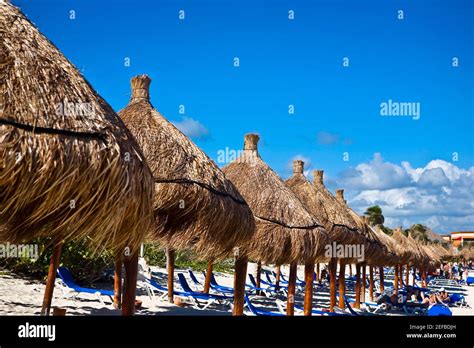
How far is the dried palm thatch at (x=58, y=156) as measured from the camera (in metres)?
2.98

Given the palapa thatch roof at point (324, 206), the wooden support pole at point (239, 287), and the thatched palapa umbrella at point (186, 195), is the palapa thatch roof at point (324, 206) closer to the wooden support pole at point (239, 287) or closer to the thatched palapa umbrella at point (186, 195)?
the wooden support pole at point (239, 287)

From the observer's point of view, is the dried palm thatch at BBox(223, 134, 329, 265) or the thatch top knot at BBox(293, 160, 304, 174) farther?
the thatch top knot at BBox(293, 160, 304, 174)

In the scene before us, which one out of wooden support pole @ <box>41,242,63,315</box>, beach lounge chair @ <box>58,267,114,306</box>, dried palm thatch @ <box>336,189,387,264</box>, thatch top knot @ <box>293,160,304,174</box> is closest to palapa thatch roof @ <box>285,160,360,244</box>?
thatch top knot @ <box>293,160,304,174</box>

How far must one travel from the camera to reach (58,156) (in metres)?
3.03

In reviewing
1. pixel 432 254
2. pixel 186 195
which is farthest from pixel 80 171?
pixel 432 254

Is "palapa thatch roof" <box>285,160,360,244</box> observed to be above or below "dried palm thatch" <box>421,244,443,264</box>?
above

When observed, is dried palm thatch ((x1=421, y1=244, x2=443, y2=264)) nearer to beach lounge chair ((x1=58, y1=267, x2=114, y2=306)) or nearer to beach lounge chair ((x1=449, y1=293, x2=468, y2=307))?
beach lounge chair ((x1=449, y1=293, x2=468, y2=307))

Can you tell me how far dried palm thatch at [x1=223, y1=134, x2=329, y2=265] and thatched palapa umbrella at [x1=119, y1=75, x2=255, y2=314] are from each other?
1430 millimetres

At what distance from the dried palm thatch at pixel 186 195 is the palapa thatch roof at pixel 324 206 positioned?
215 inches

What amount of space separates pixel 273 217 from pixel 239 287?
121cm

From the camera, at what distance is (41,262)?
41.4 ft

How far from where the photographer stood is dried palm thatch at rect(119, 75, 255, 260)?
17.8 feet

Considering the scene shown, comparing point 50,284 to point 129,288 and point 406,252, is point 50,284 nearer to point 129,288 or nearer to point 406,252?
A: point 129,288
